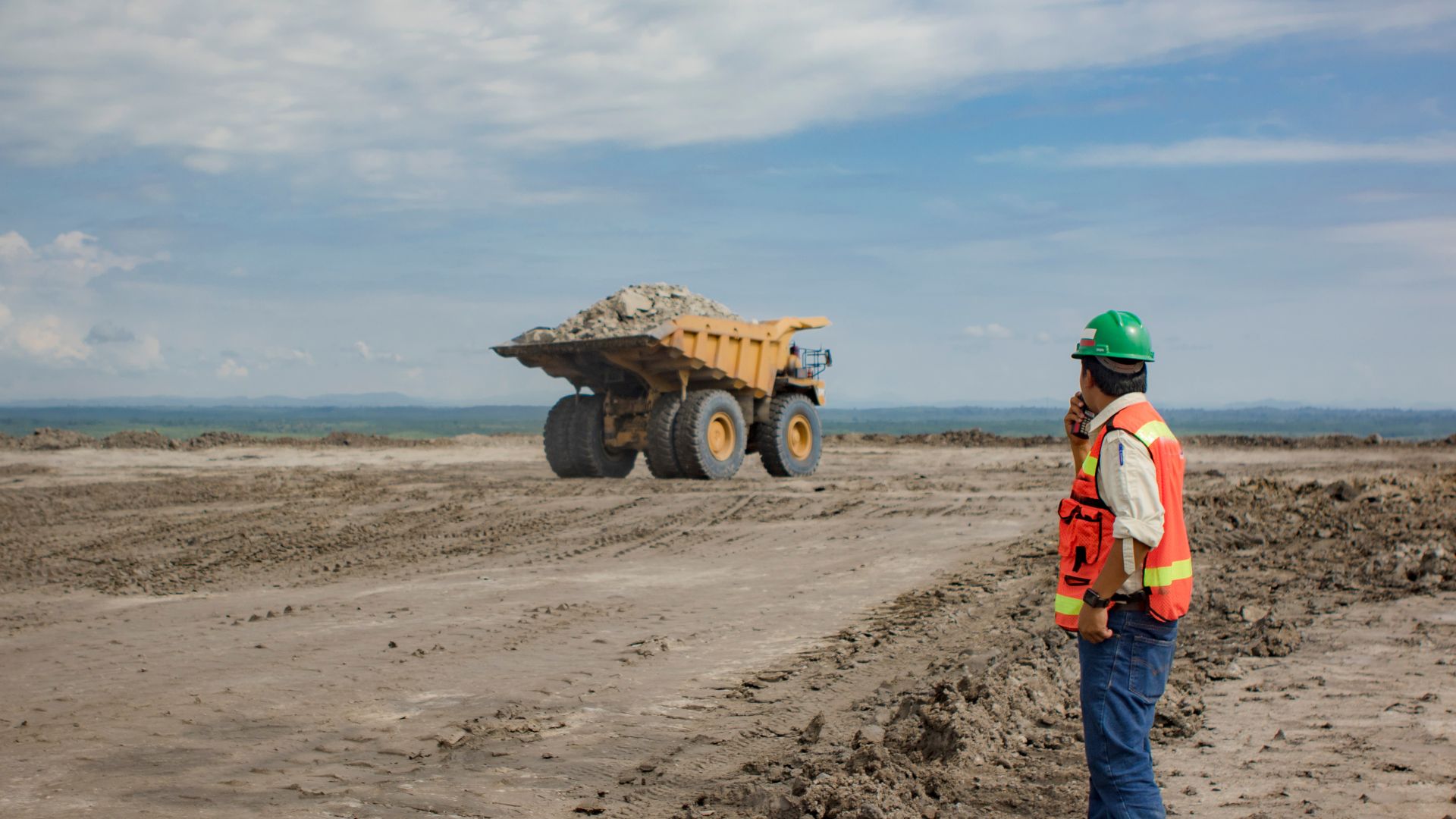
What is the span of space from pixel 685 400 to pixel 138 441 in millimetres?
17627

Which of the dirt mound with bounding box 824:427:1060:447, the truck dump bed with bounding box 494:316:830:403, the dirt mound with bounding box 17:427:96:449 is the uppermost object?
the truck dump bed with bounding box 494:316:830:403

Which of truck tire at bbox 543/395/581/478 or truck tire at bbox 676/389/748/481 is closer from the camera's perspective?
truck tire at bbox 676/389/748/481

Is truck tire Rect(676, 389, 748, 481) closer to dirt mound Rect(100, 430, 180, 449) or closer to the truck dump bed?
the truck dump bed

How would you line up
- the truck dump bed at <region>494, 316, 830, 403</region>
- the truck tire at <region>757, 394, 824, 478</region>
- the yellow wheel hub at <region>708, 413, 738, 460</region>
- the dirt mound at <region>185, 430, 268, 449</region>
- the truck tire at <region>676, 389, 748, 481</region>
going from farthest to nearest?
the dirt mound at <region>185, 430, 268, 449</region> < the truck tire at <region>757, 394, 824, 478</region> < the yellow wheel hub at <region>708, 413, 738, 460</region> < the truck tire at <region>676, 389, 748, 481</region> < the truck dump bed at <region>494, 316, 830, 403</region>

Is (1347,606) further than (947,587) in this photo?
No

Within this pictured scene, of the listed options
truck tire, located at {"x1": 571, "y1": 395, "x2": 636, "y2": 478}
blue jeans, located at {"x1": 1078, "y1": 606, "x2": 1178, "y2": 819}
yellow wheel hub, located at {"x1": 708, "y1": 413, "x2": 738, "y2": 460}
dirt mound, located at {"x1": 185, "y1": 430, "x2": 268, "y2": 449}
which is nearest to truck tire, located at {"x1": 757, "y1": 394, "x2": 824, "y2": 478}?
yellow wheel hub, located at {"x1": 708, "y1": 413, "x2": 738, "y2": 460}

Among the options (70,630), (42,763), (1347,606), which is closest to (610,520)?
(70,630)

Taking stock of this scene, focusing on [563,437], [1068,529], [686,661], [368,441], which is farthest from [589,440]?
[368,441]

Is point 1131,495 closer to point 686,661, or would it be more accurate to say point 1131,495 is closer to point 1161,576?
point 1161,576

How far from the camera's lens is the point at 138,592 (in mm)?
10148

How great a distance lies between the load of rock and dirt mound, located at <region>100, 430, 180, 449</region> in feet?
48.4

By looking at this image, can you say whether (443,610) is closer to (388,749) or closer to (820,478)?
(388,749)

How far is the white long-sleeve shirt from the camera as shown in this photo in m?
3.31

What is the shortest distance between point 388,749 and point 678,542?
272 inches
